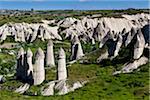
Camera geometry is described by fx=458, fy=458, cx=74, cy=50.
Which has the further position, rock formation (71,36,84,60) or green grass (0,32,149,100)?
rock formation (71,36,84,60)

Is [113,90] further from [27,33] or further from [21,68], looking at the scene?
[27,33]

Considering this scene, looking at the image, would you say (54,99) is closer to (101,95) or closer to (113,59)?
(101,95)

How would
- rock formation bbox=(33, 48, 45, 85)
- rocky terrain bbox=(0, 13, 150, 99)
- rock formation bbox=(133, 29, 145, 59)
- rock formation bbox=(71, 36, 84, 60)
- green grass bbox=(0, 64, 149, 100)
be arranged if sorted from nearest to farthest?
green grass bbox=(0, 64, 149, 100) < rocky terrain bbox=(0, 13, 150, 99) < rock formation bbox=(33, 48, 45, 85) < rock formation bbox=(133, 29, 145, 59) < rock formation bbox=(71, 36, 84, 60)

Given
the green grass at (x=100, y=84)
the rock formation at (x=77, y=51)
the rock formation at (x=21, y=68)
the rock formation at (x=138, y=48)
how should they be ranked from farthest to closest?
the rock formation at (x=77, y=51), the rock formation at (x=21, y=68), the rock formation at (x=138, y=48), the green grass at (x=100, y=84)

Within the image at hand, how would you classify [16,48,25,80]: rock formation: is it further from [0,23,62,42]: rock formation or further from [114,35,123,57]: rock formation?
[0,23,62,42]: rock formation

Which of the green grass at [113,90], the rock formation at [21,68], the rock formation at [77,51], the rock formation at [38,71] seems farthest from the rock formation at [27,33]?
the green grass at [113,90]

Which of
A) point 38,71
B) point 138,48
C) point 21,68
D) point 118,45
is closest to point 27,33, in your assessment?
point 118,45

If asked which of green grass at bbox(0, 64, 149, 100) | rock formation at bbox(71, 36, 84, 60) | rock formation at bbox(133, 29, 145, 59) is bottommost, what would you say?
green grass at bbox(0, 64, 149, 100)

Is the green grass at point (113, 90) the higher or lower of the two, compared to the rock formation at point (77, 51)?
lower

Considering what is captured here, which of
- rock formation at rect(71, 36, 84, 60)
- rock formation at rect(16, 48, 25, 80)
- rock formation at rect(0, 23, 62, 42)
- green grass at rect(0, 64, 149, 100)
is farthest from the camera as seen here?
rock formation at rect(0, 23, 62, 42)

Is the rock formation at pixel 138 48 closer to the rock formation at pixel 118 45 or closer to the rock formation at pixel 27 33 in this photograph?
the rock formation at pixel 118 45

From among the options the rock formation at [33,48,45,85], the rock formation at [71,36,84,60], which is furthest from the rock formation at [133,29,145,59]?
the rock formation at [71,36,84,60]

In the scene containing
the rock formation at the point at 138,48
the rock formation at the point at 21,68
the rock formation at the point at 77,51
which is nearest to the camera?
the rock formation at the point at 138,48

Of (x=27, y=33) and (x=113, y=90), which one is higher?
(x=27, y=33)
